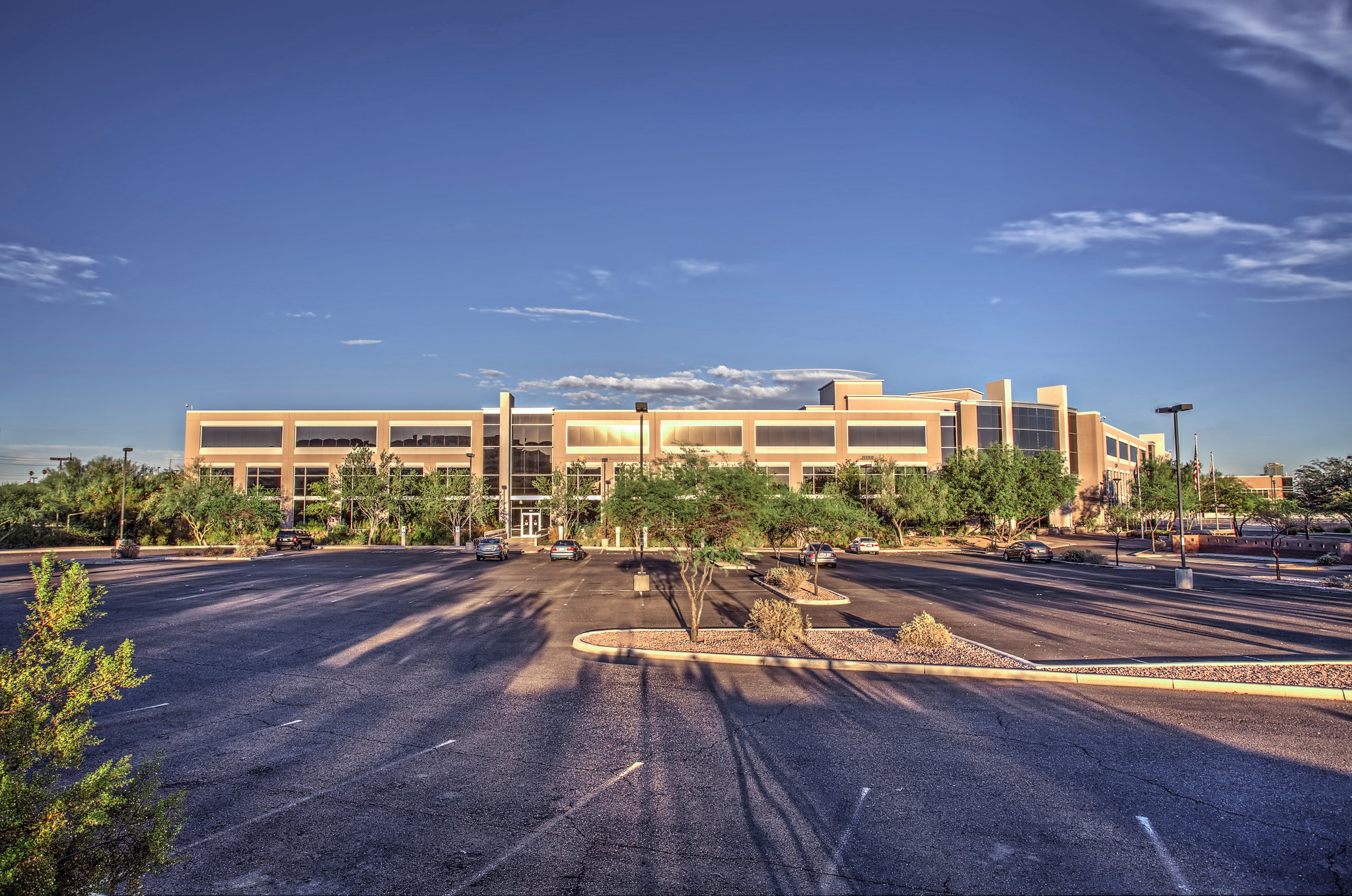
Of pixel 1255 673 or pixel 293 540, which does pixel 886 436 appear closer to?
pixel 293 540

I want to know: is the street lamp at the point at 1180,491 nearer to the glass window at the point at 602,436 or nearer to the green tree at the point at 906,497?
the green tree at the point at 906,497

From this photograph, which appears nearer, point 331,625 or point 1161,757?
point 1161,757

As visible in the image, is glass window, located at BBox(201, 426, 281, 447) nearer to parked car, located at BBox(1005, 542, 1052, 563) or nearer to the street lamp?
parked car, located at BBox(1005, 542, 1052, 563)

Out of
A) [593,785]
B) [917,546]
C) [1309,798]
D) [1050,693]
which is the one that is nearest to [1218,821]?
[1309,798]

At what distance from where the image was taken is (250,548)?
143 feet

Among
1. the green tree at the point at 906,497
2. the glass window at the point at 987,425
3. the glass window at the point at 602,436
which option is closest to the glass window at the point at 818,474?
the green tree at the point at 906,497

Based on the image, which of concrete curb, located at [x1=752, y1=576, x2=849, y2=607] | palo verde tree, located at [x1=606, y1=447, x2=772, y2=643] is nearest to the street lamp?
concrete curb, located at [x1=752, y1=576, x2=849, y2=607]

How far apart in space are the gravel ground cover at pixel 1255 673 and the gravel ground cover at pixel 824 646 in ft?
5.14

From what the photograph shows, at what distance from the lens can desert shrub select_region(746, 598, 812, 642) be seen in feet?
50.6

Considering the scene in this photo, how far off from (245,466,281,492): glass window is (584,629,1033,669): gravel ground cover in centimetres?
6311

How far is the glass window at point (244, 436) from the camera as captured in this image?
2707 inches

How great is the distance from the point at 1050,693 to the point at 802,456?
2287 inches

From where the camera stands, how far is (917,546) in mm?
56656

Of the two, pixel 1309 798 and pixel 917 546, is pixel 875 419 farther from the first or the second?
pixel 1309 798
